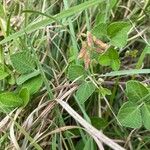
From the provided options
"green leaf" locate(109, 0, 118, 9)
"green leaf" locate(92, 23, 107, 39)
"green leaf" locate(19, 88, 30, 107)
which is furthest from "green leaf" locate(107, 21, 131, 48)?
"green leaf" locate(19, 88, 30, 107)

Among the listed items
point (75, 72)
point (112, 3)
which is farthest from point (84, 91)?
point (112, 3)

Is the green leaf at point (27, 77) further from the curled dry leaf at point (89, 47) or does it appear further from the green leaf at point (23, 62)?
the curled dry leaf at point (89, 47)

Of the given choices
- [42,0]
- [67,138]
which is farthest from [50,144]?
[42,0]

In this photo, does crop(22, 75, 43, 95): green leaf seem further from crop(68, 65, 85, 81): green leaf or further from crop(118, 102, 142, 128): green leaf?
crop(118, 102, 142, 128): green leaf

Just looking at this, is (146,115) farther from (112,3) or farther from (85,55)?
(112,3)

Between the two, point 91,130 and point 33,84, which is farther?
point 33,84

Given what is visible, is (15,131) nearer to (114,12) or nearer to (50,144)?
(50,144)
